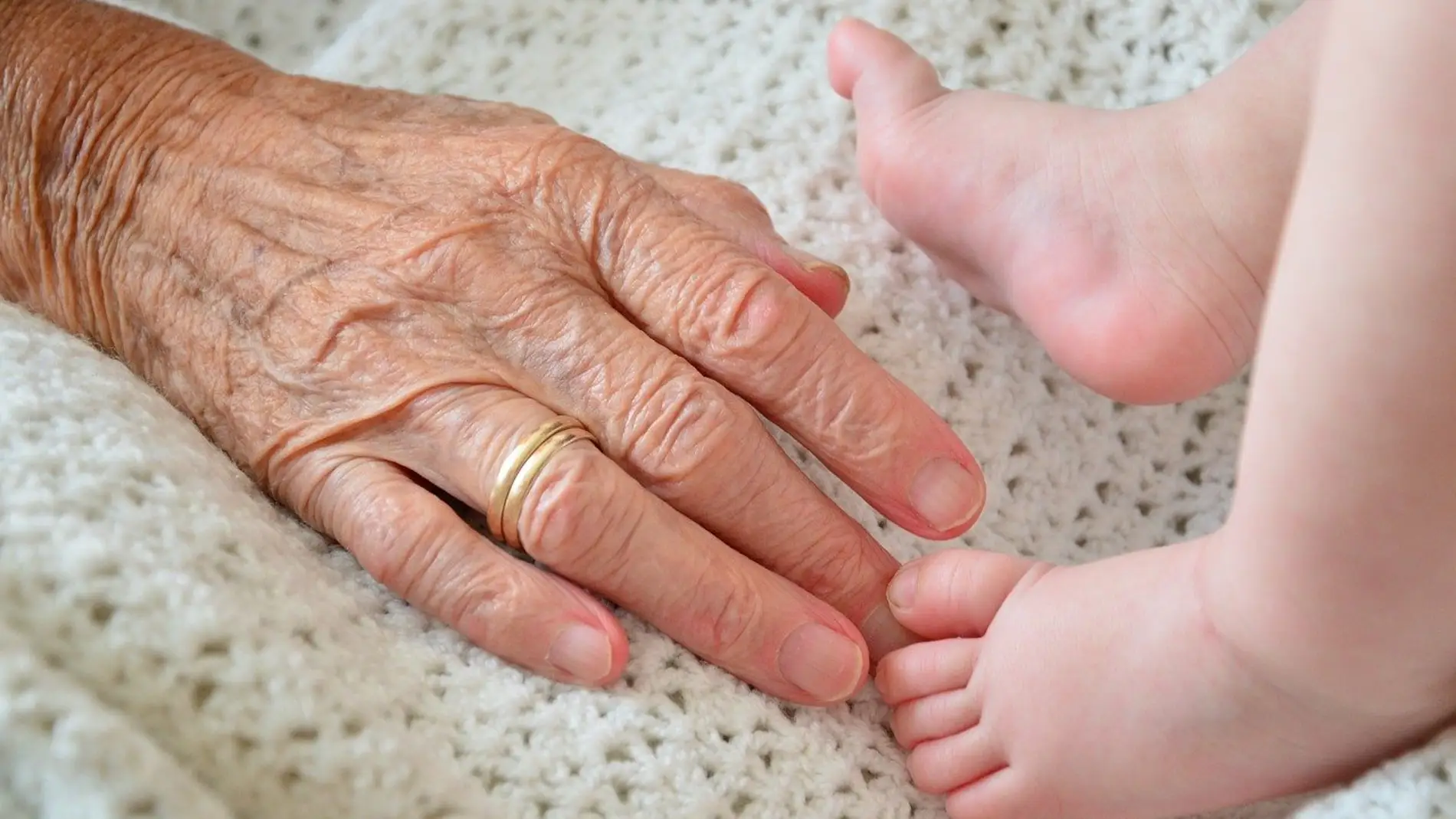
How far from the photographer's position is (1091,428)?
2.98 feet

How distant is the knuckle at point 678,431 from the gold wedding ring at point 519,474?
0.04 meters

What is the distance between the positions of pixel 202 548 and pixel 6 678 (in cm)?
14

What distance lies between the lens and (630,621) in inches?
28.2

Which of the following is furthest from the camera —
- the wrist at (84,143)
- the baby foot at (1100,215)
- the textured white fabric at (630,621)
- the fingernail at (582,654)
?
the wrist at (84,143)

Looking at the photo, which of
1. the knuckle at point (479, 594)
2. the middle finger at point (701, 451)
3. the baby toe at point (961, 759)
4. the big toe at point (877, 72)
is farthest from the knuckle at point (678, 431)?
the big toe at point (877, 72)

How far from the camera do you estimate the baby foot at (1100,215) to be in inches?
30.8

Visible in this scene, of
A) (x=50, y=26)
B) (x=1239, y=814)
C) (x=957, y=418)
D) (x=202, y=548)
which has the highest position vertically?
(x=50, y=26)

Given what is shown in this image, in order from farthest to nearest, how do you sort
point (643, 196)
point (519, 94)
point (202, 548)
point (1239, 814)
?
1. point (519, 94)
2. point (643, 196)
3. point (1239, 814)
4. point (202, 548)

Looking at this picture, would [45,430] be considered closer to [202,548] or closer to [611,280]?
[202,548]

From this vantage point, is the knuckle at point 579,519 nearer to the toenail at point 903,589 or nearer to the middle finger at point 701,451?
the middle finger at point 701,451

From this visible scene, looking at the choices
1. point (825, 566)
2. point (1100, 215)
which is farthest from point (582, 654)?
point (1100, 215)

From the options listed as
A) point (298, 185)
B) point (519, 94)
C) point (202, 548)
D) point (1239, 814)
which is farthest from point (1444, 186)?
point (519, 94)

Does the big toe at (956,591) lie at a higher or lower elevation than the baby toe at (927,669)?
higher

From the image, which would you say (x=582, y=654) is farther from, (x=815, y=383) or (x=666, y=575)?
(x=815, y=383)
